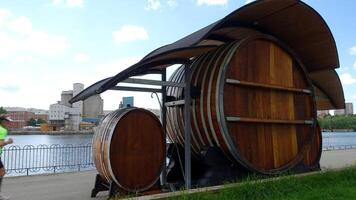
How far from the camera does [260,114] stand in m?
7.70

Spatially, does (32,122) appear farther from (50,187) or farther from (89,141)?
(50,187)

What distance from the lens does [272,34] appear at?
891cm

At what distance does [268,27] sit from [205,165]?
3.60m

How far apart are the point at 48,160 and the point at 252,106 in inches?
511

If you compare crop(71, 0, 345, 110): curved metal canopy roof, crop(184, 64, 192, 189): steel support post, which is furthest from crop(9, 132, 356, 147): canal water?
crop(184, 64, 192, 189): steel support post

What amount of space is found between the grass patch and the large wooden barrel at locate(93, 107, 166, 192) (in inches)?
52.5

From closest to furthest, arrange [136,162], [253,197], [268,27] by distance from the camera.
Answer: [253,197] → [136,162] → [268,27]

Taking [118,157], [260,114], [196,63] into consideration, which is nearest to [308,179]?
[260,114]

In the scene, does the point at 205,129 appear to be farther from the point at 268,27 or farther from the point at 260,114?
the point at 268,27

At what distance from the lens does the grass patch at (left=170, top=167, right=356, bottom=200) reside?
5.93 meters

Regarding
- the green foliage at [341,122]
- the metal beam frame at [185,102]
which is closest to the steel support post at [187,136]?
the metal beam frame at [185,102]

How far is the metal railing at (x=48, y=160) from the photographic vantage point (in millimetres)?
13500

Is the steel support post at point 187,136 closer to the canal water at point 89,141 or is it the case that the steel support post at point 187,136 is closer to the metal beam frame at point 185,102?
the metal beam frame at point 185,102

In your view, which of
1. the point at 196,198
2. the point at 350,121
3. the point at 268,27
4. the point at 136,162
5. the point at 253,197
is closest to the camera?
the point at 196,198
